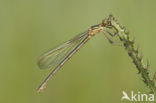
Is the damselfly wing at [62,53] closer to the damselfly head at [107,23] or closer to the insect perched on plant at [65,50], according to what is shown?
the insect perched on plant at [65,50]

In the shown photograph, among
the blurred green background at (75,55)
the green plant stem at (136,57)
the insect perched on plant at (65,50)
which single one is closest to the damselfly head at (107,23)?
the green plant stem at (136,57)

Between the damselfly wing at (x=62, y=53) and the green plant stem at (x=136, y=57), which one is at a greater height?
the damselfly wing at (x=62, y=53)

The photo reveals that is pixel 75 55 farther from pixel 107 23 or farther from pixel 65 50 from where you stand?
pixel 107 23

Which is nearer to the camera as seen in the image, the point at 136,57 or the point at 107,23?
the point at 136,57

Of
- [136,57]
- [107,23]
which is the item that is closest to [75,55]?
[107,23]

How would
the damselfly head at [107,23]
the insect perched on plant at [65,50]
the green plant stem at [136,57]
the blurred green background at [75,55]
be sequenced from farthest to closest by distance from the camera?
1. the blurred green background at [75,55]
2. the insect perched on plant at [65,50]
3. the damselfly head at [107,23]
4. the green plant stem at [136,57]

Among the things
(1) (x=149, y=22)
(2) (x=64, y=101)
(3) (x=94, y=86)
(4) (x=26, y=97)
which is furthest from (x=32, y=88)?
(1) (x=149, y=22)

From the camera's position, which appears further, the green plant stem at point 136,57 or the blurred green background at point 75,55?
the blurred green background at point 75,55

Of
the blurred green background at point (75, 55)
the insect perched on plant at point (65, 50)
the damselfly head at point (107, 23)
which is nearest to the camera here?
the damselfly head at point (107, 23)
